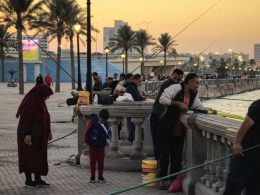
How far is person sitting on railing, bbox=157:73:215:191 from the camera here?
7.73 meters

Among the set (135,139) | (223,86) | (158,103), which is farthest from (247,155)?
(223,86)

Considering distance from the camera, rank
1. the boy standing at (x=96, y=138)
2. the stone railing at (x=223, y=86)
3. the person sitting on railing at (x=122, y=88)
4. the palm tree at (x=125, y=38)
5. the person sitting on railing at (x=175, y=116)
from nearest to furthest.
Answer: the person sitting on railing at (x=175, y=116) < the boy standing at (x=96, y=138) < the person sitting on railing at (x=122, y=88) < the stone railing at (x=223, y=86) < the palm tree at (x=125, y=38)

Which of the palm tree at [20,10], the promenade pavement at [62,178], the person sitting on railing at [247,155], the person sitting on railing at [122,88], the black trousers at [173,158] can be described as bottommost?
the promenade pavement at [62,178]

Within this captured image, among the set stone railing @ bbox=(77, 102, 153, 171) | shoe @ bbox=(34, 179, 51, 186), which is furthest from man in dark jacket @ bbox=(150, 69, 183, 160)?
shoe @ bbox=(34, 179, 51, 186)

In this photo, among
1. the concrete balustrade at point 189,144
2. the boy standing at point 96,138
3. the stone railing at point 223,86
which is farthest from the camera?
the stone railing at point 223,86

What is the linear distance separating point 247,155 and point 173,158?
2889mm

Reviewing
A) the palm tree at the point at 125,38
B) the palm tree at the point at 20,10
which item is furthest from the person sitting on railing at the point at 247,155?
the palm tree at the point at 125,38

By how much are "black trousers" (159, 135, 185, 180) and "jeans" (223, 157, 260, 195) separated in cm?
252

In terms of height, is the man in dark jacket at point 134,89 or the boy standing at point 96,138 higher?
the man in dark jacket at point 134,89

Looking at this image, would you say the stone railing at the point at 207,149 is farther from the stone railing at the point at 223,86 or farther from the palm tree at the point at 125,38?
the palm tree at the point at 125,38

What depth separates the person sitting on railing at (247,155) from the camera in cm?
516

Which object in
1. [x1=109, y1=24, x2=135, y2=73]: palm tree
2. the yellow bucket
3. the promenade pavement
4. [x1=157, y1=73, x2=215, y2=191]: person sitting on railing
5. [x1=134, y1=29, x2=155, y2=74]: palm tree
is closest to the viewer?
[x1=157, y1=73, x2=215, y2=191]: person sitting on railing

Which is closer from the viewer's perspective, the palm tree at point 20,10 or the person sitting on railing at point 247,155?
the person sitting on railing at point 247,155

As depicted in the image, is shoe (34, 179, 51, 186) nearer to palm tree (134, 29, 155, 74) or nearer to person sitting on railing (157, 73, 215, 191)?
person sitting on railing (157, 73, 215, 191)
